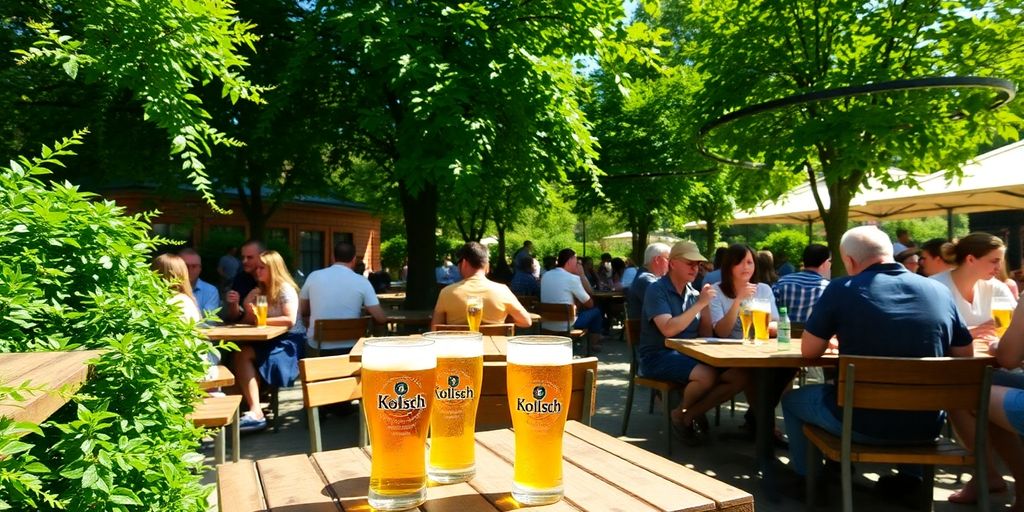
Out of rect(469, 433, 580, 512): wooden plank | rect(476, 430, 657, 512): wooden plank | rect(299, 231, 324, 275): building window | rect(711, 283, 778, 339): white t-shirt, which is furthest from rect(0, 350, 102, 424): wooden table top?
rect(299, 231, 324, 275): building window

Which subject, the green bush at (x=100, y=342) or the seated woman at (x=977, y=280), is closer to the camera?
the green bush at (x=100, y=342)

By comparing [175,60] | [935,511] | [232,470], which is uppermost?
[175,60]

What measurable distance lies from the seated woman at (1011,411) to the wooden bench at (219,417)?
402 cm

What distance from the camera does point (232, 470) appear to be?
1.43 m

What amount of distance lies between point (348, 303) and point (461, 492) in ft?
16.6

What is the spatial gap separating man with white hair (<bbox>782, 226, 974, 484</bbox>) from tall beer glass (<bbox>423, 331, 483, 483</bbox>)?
2738 mm

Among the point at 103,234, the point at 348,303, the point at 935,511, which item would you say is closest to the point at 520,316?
the point at 348,303

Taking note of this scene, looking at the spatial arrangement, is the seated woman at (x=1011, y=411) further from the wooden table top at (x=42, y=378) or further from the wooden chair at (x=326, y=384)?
the wooden table top at (x=42, y=378)

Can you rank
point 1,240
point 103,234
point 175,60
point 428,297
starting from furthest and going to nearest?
point 428,297 → point 175,60 → point 103,234 → point 1,240

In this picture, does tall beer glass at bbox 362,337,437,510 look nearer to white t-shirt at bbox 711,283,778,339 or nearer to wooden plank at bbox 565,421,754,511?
wooden plank at bbox 565,421,754,511

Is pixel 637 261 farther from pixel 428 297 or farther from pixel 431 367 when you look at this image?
pixel 431 367

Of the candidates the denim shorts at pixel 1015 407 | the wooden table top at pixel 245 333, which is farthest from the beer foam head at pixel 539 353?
the wooden table top at pixel 245 333

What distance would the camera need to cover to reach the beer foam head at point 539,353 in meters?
1.17

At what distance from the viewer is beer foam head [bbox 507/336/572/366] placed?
3.84 ft
